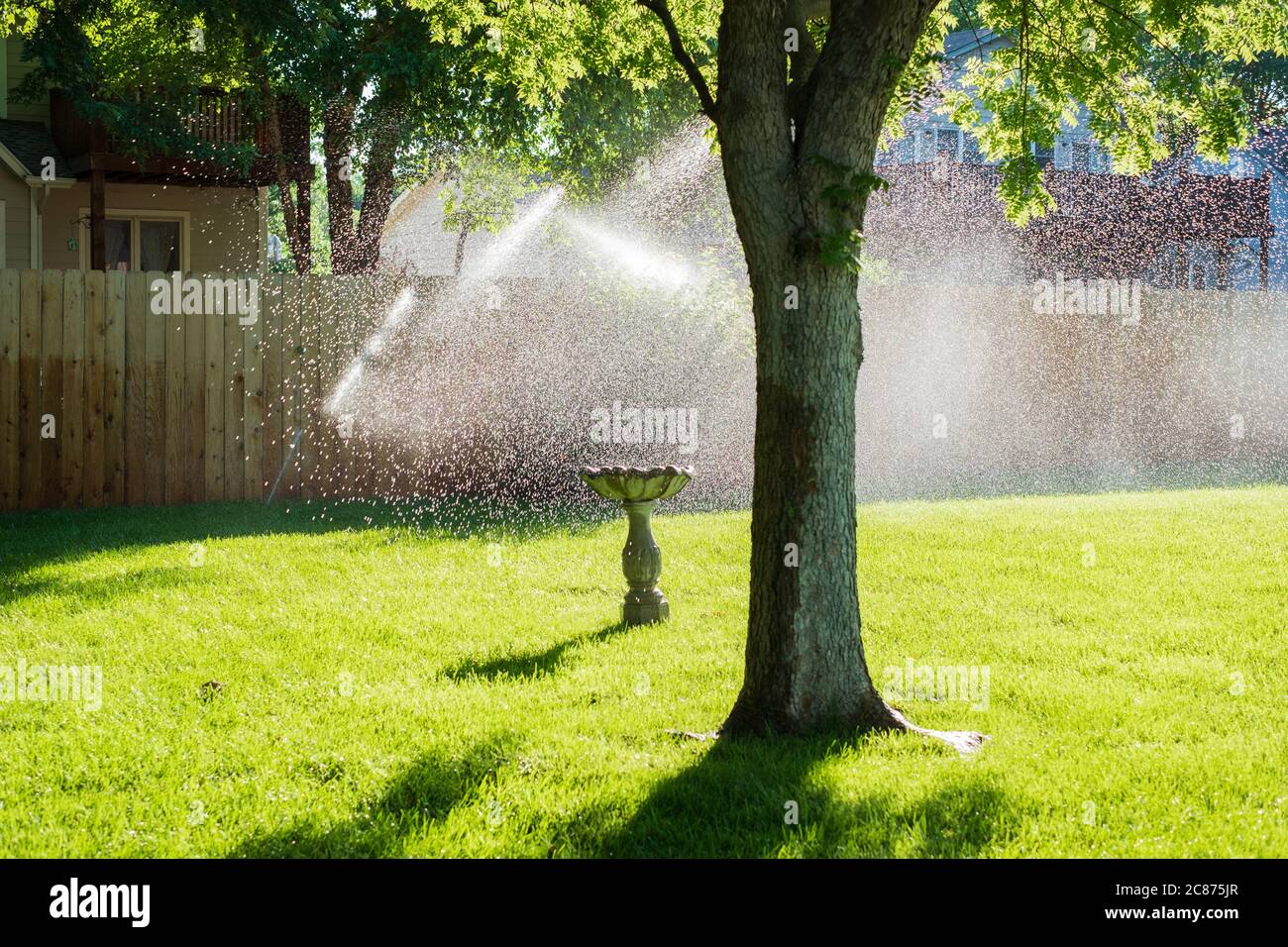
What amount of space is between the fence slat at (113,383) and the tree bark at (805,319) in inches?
296

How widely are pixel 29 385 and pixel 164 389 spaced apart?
1024 mm

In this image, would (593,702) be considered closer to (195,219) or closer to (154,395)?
(154,395)

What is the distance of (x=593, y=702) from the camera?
536cm

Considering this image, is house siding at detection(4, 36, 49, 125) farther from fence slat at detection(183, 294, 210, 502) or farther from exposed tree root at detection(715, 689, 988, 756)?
exposed tree root at detection(715, 689, 988, 756)

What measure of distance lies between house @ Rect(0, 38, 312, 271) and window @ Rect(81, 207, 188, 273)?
0.05 ft

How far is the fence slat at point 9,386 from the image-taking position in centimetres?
1048

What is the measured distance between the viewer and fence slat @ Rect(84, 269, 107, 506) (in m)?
10.7

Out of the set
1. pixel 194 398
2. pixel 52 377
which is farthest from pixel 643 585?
pixel 52 377

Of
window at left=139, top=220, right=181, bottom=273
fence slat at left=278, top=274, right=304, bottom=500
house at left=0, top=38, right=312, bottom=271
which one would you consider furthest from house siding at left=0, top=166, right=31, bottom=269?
fence slat at left=278, top=274, right=304, bottom=500

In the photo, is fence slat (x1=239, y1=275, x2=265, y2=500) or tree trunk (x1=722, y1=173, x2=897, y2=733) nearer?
tree trunk (x1=722, y1=173, x2=897, y2=733)

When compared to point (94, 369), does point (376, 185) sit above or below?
above

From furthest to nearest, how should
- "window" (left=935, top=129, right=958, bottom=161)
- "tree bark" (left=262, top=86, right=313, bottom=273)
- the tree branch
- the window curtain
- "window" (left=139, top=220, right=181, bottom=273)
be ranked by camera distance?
"window" (left=935, top=129, right=958, bottom=161) → "window" (left=139, top=220, right=181, bottom=273) → the window curtain → "tree bark" (left=262, top=86, right=313, bottom=273) → the tree branch
